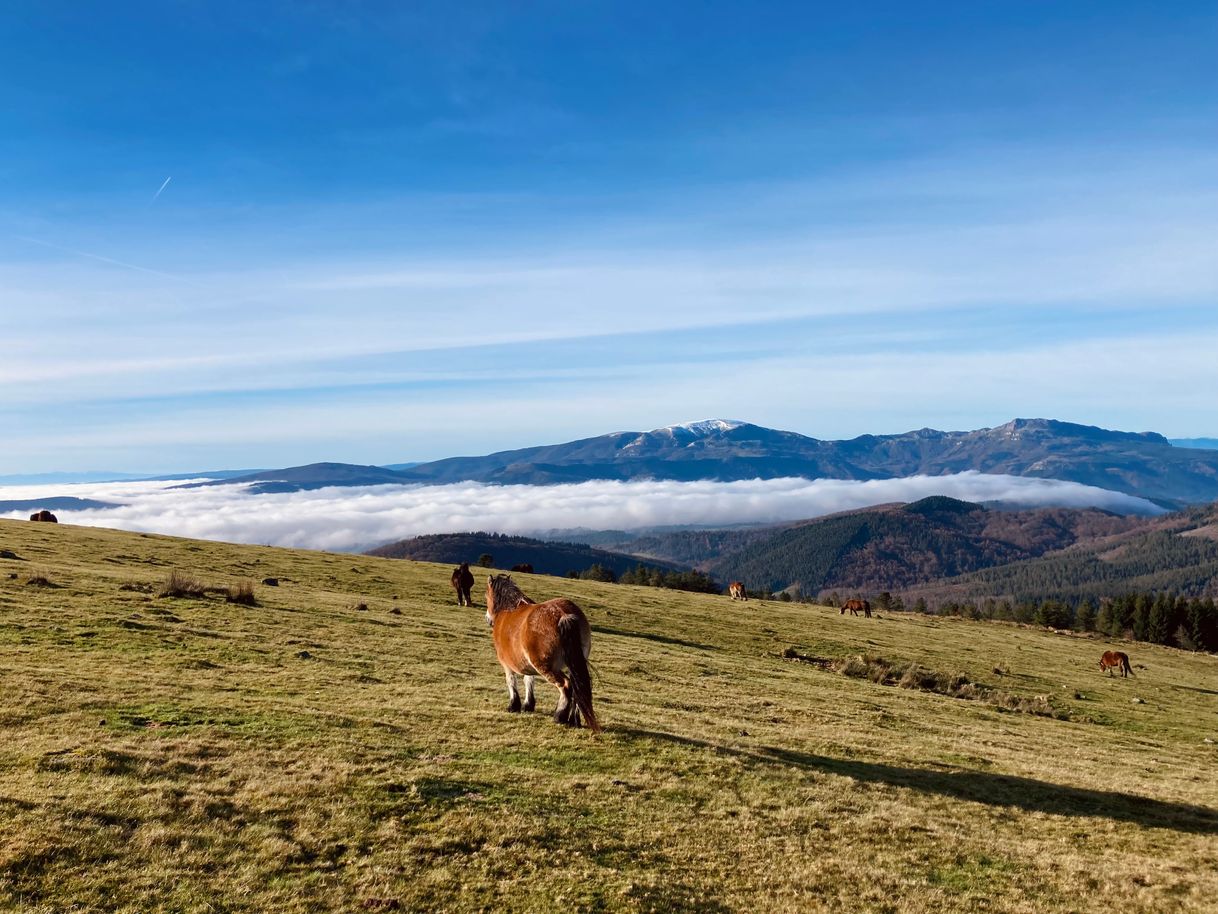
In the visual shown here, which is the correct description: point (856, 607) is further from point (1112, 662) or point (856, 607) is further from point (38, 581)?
point (38, 581)

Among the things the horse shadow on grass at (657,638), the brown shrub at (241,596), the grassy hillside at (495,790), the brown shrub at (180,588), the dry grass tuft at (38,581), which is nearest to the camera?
the grassy hillside at (495,790)

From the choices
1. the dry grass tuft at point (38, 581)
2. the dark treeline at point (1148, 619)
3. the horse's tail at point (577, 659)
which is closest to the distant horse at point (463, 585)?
the dry grass tuft at point (38, 581)

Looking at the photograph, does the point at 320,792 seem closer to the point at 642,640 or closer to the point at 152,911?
the point at 152,911

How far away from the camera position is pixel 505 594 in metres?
18.0

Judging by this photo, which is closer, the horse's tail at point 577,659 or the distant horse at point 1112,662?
the horse's tail at point 577,659

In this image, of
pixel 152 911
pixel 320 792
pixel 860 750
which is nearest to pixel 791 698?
pixel 860 750

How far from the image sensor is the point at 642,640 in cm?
3825

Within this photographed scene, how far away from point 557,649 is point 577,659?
0.45 m

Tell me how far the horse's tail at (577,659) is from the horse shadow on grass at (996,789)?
162cm

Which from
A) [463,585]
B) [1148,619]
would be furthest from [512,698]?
[1148,619]

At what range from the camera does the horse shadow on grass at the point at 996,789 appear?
14.8m

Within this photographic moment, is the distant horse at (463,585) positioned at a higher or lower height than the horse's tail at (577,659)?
lower

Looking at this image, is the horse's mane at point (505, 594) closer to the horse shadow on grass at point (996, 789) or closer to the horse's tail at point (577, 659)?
the horse's tail at point (577, 659)

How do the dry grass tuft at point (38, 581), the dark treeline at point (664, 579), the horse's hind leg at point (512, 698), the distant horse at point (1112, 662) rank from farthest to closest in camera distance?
the dark treeline at point (664, 579)
the distant horse at point (1112, 662)
the dry grass tuft at point (38, 581)
the horse's hind leg at point (512, 698)
